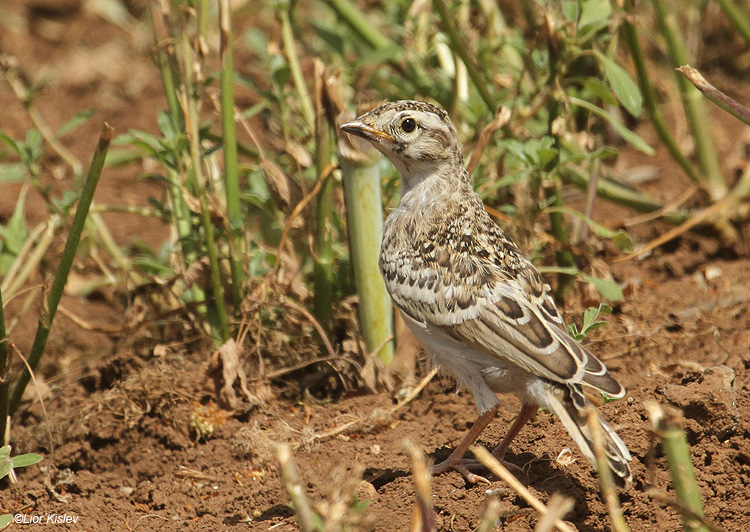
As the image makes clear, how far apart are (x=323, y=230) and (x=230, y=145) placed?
679 mm

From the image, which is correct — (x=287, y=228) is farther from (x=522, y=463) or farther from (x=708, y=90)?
(x=708, y=90)

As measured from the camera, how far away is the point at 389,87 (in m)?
6.49

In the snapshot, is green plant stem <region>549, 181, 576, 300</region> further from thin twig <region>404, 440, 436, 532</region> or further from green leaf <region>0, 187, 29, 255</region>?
green leaf <region>0, 187, 29, 255</region>

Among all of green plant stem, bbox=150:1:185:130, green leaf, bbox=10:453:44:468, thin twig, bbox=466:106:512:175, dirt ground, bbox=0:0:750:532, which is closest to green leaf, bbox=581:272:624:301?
dirt ground, bbox=0:0:750:532

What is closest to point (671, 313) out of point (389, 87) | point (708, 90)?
point (708, 90)

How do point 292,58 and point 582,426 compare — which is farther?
point 292,58

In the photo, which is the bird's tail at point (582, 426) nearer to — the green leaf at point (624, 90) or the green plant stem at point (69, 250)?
the green leaf at point (624, 90)

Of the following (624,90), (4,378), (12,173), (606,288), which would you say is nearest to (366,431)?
(606,288)

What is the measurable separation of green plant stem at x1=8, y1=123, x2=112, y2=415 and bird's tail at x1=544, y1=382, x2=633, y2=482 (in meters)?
2.18

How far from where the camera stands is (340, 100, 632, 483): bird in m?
3.67

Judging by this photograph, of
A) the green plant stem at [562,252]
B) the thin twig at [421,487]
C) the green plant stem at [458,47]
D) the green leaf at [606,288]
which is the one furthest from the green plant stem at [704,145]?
the thin twig at [421,487]

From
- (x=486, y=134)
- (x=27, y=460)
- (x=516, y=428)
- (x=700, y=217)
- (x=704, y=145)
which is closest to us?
(x=27, y=460)

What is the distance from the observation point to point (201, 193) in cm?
465

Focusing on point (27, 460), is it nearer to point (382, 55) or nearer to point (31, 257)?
point (31, 257)
